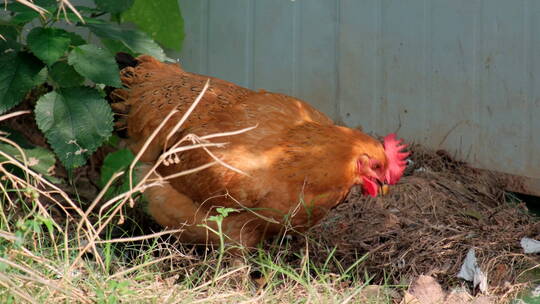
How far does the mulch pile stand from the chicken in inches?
19.2

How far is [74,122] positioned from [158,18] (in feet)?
5.15

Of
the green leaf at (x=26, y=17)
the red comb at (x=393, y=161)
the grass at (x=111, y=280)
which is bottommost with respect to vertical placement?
the grass at (x=111, y=280)

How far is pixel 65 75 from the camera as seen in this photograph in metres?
4.14

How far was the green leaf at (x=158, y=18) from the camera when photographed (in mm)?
5309

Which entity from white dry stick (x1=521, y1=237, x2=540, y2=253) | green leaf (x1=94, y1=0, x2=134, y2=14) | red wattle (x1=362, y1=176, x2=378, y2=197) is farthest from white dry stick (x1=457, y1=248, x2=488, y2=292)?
green leaf (x1=94, y1=0, x2=134, y2=14)

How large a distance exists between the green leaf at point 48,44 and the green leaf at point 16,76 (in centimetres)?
11

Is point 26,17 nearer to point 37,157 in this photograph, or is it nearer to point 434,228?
A: point 37,157

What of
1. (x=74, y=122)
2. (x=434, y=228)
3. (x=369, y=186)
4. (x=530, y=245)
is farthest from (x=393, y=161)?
(x=74, y=122)

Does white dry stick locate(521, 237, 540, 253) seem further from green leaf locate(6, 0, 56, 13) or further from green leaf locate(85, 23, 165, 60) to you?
green leaf locate(6, 0, 56, 13)

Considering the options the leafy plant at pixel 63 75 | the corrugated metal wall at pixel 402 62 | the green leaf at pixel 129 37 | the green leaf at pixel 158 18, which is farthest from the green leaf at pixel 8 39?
the corrugated metal wall at pixel 402 62

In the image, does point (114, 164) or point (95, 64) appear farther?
point (114, 164)

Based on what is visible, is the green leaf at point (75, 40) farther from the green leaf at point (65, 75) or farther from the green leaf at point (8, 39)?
the green leaf at point (8, 39)

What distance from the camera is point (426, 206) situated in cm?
493

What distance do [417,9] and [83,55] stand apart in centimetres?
244
